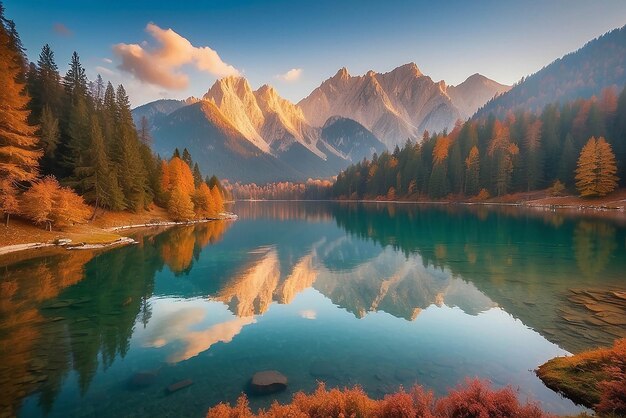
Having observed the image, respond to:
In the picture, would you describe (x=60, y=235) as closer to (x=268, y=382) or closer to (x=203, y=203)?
(x=268, y=382)

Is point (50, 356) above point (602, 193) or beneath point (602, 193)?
beneath

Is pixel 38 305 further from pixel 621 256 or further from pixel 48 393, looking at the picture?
pixel 621 256

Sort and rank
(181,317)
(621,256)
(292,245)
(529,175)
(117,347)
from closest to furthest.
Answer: (117,347) < (181,317) < (621,256) < (292,245) < (529,175)

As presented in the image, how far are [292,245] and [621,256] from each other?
45947 mm

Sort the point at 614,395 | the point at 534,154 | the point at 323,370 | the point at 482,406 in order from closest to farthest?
the point at 482,406 < the point at 614,395 < the point at 323,370 < the point at 534,154

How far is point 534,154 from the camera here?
13388cm

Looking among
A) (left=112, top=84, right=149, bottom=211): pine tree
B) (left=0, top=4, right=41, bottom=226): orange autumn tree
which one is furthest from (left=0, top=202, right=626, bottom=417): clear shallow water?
(left=112, top=84, right=149, bottom=211): pine tree

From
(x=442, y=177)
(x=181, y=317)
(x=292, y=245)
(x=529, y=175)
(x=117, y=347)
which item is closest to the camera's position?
(x=117, y=347)

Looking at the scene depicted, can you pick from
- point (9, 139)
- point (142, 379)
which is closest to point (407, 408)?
point (142, 379)

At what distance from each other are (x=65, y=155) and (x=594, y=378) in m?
91.7

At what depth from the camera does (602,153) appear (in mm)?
105688

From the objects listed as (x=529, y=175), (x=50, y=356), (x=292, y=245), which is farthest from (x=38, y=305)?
(x=529, y=175)

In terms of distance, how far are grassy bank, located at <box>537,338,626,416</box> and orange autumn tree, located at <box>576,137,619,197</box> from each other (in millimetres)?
117263

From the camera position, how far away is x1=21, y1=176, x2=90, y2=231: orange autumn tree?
48938mm
